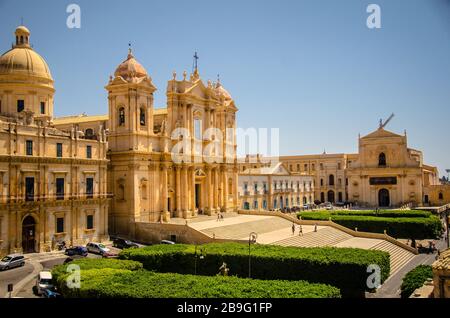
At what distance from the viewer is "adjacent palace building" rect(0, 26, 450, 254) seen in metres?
38.8

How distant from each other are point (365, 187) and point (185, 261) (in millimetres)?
65992

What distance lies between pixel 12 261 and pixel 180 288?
57.3 ft

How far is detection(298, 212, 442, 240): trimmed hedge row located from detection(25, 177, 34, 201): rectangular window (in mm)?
35901

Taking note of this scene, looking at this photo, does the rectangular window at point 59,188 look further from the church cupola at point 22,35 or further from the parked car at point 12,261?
the church cupola at point 22,35

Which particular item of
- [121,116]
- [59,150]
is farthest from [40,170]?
[121,116]

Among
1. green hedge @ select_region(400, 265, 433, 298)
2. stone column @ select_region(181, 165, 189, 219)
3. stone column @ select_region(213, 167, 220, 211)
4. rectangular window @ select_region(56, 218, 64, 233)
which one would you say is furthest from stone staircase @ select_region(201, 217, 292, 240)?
green hedge @ select_region(400, 265, 433, 298)

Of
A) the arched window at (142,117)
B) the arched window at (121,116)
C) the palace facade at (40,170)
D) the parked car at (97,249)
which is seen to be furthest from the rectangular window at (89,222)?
the arched window at (142,117)

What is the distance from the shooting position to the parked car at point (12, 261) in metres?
33.5

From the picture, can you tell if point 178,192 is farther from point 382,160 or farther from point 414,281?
point 382,160
